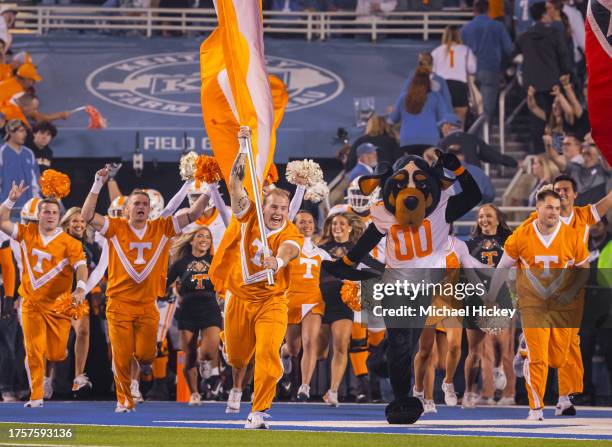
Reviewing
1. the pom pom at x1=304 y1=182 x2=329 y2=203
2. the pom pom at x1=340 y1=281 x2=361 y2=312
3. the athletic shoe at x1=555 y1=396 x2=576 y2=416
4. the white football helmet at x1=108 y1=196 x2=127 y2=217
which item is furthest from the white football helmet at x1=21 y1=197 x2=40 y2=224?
the athletic shoe at x1=555 y1=396 x2=576 y2=416

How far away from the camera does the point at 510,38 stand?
22281mm

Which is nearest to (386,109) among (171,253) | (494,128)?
(494,128)

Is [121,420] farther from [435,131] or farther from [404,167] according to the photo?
[435,131]

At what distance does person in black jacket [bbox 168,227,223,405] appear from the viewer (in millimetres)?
15750

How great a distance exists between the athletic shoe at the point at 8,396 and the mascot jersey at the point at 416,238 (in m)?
5.94

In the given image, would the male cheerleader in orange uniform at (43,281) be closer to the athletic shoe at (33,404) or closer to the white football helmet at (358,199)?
the athletic shoe at (33,404)

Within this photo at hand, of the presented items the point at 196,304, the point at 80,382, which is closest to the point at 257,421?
the point at 196,304

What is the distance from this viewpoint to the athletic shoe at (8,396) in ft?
53.2

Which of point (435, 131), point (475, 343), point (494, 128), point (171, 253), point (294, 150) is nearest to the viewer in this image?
point (475, 343)

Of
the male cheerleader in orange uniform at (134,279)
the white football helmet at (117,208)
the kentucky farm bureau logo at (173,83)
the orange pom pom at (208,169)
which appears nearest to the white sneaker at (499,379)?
the male cheerleader in orange uniform at (134,279)

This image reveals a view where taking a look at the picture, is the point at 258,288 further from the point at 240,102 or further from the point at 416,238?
the point at 240,102

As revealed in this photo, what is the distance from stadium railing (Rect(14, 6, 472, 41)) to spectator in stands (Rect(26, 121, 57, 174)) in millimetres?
4700

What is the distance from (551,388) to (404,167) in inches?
181

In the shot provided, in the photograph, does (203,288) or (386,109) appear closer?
(203,288)
